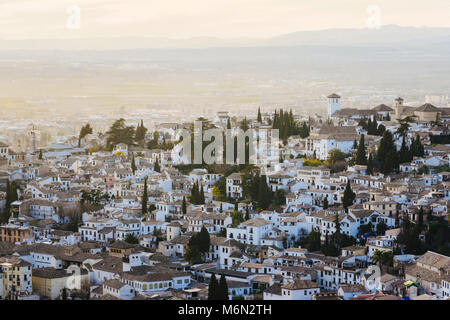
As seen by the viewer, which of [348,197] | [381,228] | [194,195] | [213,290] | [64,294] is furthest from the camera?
[194,195]

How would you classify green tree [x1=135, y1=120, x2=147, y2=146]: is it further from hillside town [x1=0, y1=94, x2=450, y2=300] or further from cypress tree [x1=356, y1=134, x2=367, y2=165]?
cypress tree [x1=356, y1=134, x2=367, y2=165]

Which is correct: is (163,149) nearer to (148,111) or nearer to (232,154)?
(232,154)

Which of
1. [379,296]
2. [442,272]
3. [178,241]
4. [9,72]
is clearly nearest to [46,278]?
[178,241]

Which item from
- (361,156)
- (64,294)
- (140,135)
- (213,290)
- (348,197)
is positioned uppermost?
(361,156)

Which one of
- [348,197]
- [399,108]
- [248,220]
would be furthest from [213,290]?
[399,108]

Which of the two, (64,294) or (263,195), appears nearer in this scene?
(64,294)

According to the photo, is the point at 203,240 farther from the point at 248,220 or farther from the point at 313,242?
the point at 313,242

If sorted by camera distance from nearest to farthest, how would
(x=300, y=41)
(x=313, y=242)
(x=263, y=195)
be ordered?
(x=313, y=242), (x=263, y=195), (x=300, y=41)

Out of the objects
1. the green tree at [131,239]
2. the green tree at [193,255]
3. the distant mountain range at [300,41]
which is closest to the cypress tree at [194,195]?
the green tree at [131,239]
